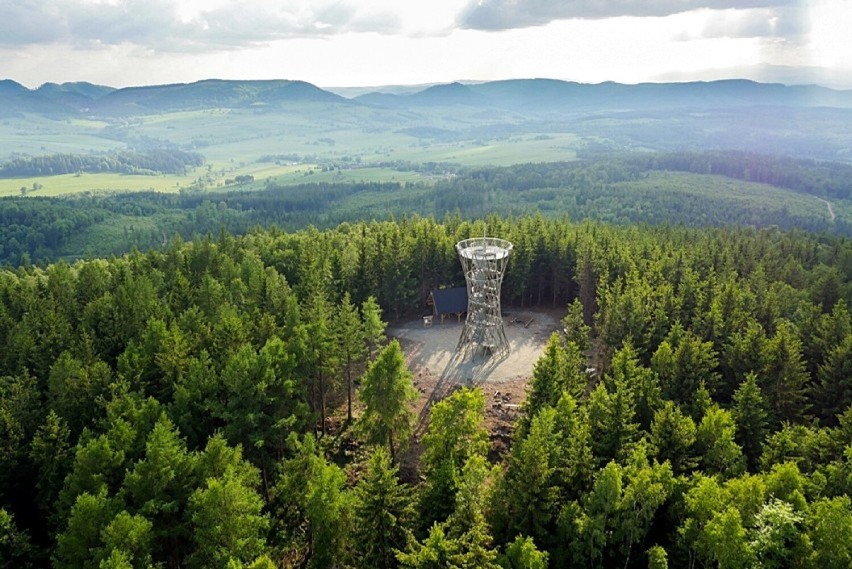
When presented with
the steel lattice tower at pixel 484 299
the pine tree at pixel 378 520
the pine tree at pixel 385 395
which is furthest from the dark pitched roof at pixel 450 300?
the pine tree at pixel 378 520

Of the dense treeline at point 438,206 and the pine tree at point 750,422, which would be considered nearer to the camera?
the pine tree at point 750,422

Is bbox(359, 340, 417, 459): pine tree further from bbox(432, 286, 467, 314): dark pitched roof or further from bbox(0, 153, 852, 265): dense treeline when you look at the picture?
bbox(0, 153, 852, 265): dense treeline

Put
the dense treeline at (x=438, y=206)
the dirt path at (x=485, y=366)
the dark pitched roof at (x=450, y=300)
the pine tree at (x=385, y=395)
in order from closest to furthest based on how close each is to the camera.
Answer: the pine tree at (x=385, y=395), the dirt path at (x=485, y=366), the dark pitched roof at (x=450, y=300), the dense treeline at (x=438, y=206)

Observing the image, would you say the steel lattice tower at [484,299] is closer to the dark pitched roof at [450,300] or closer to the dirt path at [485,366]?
the dirt path at [485,366]

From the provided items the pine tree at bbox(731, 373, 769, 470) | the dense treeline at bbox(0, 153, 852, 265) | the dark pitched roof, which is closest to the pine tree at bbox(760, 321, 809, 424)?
the pine tree at bbox(731, 373, 769, 470)

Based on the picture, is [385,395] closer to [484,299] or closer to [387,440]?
[387,440]

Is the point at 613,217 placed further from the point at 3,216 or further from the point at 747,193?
the point at 3,216
